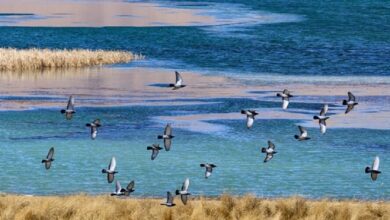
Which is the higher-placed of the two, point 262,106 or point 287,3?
point 287,3

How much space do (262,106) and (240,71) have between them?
23.7 meters

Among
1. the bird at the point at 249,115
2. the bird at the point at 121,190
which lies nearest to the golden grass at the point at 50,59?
the bird at the point at 249,115

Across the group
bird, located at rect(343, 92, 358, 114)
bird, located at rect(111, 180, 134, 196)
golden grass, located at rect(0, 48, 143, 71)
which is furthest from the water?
bird, located at rect(343, 92, 358, 114)

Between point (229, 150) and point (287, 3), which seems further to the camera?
point (287, 3)

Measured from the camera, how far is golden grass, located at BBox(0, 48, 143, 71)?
272 ft

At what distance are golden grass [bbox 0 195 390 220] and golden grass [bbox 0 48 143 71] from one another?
5125 cm

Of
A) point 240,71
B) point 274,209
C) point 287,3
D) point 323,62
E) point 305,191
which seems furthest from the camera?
point 287,3

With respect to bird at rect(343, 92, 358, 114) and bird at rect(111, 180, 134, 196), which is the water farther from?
bird at rect(343, 92, 358, 114)

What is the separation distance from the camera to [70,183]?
136 ft

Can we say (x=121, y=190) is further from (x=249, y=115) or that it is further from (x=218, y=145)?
(x=218, y=145)

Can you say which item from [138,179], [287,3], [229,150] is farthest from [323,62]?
[287,3]

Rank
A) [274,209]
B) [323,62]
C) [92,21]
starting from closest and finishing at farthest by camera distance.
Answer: [274,209]
[323,62]
[92,21]

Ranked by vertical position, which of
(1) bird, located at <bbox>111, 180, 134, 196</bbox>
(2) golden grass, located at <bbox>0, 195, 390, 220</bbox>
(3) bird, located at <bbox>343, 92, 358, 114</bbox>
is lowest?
(2) golden grass, located at <bbox>0, 195, 390, 220</bbox>

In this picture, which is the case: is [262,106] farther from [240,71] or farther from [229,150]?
[240,71]
